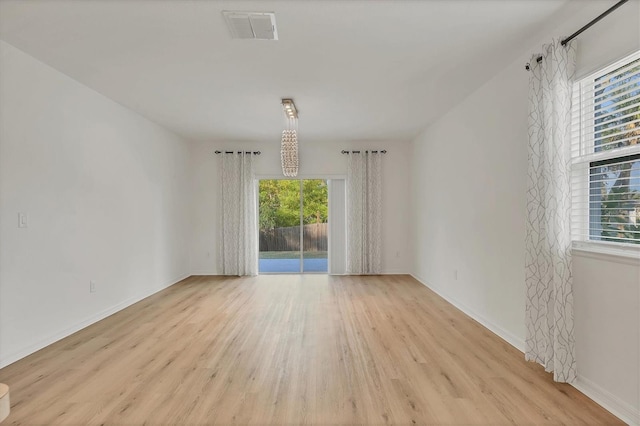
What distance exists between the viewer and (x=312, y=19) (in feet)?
8.38

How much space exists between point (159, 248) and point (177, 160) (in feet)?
5.41

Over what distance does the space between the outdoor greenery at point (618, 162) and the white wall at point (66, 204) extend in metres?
4.52

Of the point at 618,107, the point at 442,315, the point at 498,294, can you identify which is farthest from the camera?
the point at 442,315

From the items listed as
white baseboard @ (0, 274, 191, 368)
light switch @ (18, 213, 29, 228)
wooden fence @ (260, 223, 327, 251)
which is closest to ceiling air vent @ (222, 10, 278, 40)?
light switch @ (18, 213, 29, 228)

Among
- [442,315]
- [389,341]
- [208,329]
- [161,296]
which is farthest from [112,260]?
[442,315]

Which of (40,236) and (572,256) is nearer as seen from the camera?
(572,256)

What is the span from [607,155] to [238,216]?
5.71m

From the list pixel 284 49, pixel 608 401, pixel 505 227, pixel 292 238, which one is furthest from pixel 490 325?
pixel 292 238

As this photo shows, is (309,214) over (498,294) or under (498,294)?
over

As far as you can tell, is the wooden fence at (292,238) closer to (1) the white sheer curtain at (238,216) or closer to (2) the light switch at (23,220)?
(1) the white sheer curtain at (238,216)

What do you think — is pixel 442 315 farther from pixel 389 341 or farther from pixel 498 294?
pixel 389 341

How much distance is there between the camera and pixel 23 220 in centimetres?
312

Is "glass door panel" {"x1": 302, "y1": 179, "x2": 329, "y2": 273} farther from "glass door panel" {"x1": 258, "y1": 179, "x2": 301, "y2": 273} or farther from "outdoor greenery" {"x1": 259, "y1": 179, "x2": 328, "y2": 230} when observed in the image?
"glass door panel" {"x1": 258, "y1": 179, "x2": 301, "y2": 273}

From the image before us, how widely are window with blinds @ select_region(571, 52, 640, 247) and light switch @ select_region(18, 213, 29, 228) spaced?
14.6 ft
